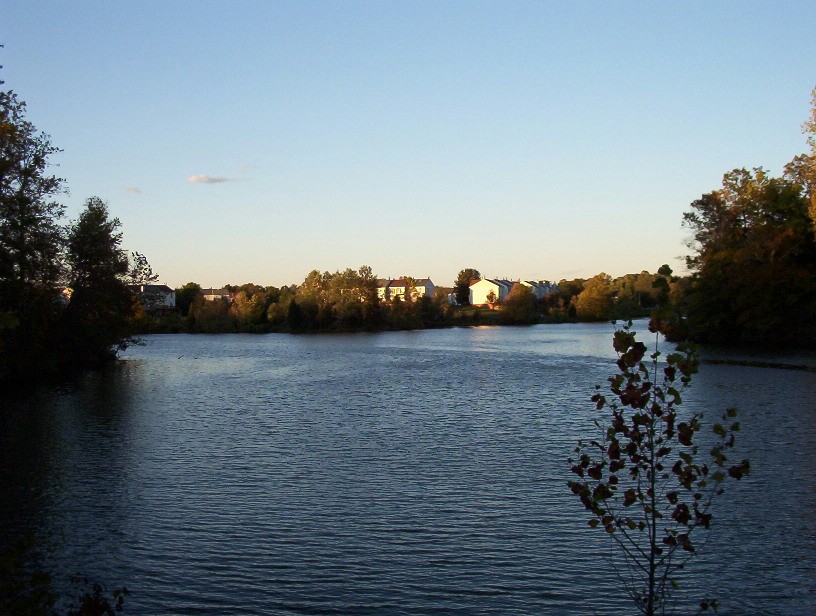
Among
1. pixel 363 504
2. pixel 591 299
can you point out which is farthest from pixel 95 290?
pixel 591 299

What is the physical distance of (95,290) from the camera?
134ft

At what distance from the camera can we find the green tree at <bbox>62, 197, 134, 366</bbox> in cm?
3988

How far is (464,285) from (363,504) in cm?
16610

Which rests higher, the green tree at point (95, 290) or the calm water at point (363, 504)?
the green tree at point (95, 290)

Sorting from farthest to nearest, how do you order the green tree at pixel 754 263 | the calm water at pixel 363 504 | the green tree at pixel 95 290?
the green tree at pixel 754 263, the green tree at pixel 95 290, the calm water at pixel 363 504

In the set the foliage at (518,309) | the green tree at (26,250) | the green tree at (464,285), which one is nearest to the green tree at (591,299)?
the foliage at (518,309)

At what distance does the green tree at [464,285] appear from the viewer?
17325 centimetres

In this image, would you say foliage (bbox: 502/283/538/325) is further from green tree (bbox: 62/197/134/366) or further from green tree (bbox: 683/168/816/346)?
green tree (bbox: 62/197/134/366)

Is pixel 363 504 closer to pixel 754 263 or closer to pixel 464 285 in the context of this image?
pixel 754 263

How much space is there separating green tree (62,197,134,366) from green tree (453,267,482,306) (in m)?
126

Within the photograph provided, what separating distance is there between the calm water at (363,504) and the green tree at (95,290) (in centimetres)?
1171

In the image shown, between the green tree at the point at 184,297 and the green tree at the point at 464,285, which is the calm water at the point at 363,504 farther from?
the green tree at the point at 464,285

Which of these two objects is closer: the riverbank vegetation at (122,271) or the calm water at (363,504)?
the calm water at (363,504)

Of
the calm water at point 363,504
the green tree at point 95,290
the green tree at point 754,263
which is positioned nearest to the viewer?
the calm water at point 363,504
